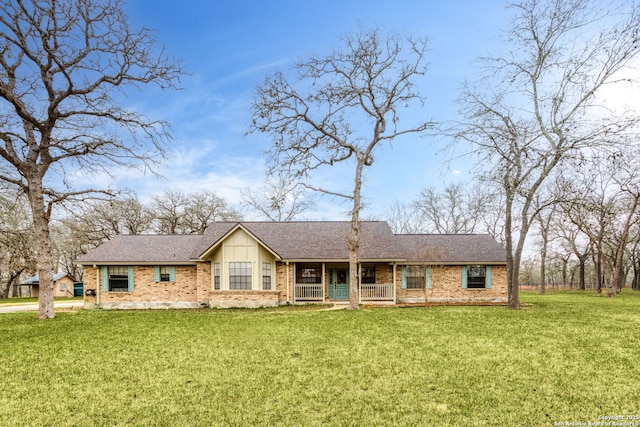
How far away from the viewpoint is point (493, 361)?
23.2 feet

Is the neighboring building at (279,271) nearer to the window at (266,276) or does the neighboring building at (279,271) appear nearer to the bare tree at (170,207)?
the window at (266,276)

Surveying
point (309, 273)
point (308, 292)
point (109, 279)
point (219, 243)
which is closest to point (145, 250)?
point (109, 279)

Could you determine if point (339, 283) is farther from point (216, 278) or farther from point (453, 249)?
point (453, 249)

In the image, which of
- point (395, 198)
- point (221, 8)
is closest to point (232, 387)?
point (221, 8)

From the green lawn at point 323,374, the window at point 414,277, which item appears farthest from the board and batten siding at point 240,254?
the window at point 414,277

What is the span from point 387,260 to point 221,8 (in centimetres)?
1335

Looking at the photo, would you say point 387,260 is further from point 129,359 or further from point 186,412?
point 186,412

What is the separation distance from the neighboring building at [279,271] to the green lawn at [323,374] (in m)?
7.32

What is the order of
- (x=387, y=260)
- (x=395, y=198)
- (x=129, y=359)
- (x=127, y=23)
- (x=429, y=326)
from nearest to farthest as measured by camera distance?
(x=129, y=359), (x=429, y=326), (x=127, y=23), (x=387, y=260), (x=395, y=198)

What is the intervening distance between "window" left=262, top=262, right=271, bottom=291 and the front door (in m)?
3.67

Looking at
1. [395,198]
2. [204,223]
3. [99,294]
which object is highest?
[395,198]

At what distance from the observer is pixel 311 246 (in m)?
20.4

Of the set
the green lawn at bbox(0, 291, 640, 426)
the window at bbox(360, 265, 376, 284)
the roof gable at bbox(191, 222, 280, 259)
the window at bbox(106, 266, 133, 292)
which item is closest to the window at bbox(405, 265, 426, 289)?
the window at bbox(360, 265, 376, 284)

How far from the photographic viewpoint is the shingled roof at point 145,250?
63.8 feet
